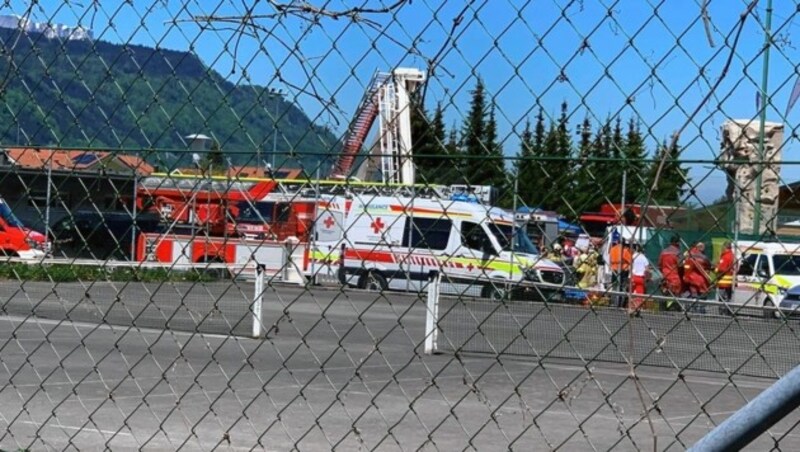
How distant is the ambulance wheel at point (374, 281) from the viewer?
4.00 meters

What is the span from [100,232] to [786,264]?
249 centimetres

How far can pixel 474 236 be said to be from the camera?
351 centimetres

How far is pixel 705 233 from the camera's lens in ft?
10.1

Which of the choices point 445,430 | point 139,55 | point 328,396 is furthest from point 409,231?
point 328,396

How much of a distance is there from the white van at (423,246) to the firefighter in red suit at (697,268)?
0.33 m

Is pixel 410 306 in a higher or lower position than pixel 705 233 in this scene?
lower

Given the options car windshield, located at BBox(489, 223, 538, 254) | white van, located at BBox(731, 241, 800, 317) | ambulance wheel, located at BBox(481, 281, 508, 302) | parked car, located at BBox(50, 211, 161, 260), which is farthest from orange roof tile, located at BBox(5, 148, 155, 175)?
white van, located at BBox(731, 241, 800, 317)

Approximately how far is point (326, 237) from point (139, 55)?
0.93 metres

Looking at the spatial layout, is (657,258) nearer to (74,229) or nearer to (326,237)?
(326,237)

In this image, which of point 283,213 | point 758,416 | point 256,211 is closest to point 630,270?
point 758,416

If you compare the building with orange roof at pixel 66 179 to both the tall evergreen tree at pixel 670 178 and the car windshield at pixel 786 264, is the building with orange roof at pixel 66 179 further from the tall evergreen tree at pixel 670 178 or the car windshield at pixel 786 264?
the car windshield at pixel 786 264

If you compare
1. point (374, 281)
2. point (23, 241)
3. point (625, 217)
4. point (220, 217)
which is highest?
point (625, 217)

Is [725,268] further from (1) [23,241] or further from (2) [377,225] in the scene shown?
(1) [23,241]

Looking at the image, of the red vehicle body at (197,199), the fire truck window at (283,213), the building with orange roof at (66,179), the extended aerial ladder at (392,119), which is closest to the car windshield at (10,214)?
the building with orange roof at (66,179)
